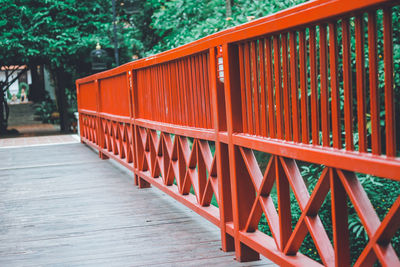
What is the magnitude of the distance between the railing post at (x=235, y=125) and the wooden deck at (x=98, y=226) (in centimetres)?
24

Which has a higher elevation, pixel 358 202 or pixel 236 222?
pixel 358 202

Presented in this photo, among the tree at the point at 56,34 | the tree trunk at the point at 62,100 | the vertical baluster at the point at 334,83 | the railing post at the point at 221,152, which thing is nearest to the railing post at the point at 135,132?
Answer: the railing post at the point at 221,152

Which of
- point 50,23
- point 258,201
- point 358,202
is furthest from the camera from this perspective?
point 50,23

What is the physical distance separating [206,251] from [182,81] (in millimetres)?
1575

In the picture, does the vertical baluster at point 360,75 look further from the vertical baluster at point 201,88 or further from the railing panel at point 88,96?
the railing panel at point 88,96

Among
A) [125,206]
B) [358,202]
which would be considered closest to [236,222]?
[358,202]

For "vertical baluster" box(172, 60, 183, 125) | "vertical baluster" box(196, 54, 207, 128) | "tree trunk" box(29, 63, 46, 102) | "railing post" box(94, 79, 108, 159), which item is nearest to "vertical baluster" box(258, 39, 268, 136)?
"vertical baluster" box(196, 54, 207, 128)

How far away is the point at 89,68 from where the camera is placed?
67.8 feet

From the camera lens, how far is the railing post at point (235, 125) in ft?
11.8

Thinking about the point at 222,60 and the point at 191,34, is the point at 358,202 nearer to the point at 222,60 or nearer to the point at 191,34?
the point at 222,60

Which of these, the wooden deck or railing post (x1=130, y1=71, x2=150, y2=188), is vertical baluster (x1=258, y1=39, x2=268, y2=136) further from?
railing post (x1=130, y1=71, x2=150, y2=188)

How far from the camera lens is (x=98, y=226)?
16.7 ft

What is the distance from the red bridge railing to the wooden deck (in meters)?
0.23

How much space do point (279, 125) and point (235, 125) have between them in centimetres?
62
